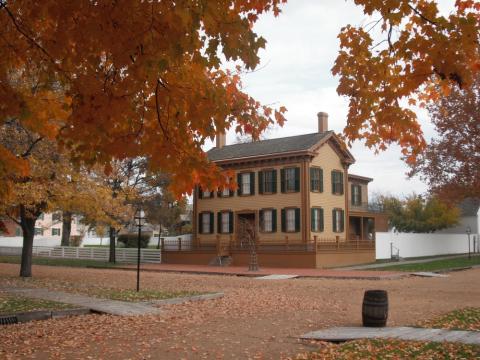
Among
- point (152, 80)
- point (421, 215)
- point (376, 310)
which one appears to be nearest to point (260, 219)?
point (421, 215)

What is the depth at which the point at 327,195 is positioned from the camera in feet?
117

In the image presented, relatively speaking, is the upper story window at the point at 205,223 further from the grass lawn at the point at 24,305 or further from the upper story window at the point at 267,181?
the grass lawn at the point at 24,305

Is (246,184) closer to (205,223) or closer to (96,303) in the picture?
(205,223)

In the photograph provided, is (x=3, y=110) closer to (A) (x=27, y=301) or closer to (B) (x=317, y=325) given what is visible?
(B) (x=317, y=325)

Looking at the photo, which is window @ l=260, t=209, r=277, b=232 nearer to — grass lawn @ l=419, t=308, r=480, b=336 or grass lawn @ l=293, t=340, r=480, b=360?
grass lawn @ l=419, t=308, r=480, b=336

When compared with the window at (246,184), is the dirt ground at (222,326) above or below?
below

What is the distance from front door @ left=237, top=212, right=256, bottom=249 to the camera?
35.2 meters

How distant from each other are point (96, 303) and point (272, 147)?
2422 centimetres

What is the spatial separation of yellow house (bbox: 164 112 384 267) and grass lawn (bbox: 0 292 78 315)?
19428mm

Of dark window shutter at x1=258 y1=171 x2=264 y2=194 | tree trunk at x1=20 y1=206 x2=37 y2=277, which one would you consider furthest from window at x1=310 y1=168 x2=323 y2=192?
tree trunk at x1=20 y1=206 x2=37 y2=277

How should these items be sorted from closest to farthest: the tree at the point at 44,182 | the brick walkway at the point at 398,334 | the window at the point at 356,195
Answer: the brick walkway at the point at 398,334, the tree at the point at 44,182, the window at the point at 356,195

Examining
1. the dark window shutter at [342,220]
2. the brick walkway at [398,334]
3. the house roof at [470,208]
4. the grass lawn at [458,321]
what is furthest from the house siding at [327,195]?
the house roof at [470,208]

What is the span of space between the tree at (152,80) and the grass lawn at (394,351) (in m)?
3.55

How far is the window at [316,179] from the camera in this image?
3441 cm
